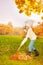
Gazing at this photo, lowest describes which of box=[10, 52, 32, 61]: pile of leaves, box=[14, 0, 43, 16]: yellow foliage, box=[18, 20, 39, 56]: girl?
box=[10, 52, 32, 61]: pile of leaves

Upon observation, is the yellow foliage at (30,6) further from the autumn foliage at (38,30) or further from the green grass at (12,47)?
the green grass at (12,47)

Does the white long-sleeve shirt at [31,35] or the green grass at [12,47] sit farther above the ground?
the white long-sleeve shirt at [31,35]

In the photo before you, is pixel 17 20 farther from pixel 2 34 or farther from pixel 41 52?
pixel 41 52

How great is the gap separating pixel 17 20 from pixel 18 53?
283mm

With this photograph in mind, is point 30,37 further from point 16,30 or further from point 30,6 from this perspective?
point 30,6

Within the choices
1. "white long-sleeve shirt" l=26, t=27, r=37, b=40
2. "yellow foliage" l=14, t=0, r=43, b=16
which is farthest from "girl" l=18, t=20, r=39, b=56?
"yellow foliage" l=14, t=0, r=43, b=16

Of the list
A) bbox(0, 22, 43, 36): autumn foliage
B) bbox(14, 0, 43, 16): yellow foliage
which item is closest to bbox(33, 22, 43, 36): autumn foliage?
bbox(0, 22, 43, 36): autumn foliage

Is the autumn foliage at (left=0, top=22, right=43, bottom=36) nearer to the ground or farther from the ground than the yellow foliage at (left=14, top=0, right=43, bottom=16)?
nearer to the ground

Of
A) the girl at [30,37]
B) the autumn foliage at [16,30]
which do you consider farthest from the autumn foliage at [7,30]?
the girl at [30,37]

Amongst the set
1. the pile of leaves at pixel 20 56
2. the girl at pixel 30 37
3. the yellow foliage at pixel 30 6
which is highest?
the yellow foliage at pixel 30 6

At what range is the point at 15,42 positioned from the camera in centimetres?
168

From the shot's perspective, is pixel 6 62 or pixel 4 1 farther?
pixel 4 1

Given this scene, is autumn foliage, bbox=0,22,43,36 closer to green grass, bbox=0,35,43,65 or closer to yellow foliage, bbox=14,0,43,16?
green grass, bbox=0,35,43,65

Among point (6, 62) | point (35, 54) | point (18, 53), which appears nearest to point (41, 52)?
point (35, 54)
